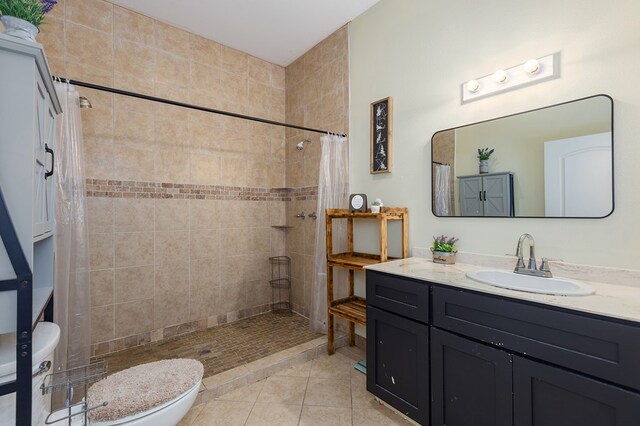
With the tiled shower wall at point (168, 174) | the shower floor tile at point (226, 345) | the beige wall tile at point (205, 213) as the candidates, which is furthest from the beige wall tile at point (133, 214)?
the shower floor tile at point (226, 345)

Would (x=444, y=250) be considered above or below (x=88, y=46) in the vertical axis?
below

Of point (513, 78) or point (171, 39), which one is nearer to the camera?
point (513, 78)

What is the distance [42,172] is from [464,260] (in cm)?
227

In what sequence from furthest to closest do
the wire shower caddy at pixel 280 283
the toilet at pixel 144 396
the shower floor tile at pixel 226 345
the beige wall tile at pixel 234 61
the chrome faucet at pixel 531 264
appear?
the wire shower caddy at pixel 280 283 → the beige wall tile at pixel 234 61 → the shower floor tile at pixel 226 345 → the chrome faucet at pixel 531 264 → the toilet at pixel 144 396

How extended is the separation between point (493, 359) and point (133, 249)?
2.72 m

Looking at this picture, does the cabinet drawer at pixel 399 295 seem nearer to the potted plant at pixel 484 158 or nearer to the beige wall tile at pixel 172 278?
the potted plant at pixel 484 158

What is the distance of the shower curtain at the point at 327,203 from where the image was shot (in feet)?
8.45

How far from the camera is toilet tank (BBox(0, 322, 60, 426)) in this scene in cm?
85

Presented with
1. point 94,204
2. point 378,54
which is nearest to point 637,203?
point 378,54

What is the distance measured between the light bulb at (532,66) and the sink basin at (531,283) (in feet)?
3.69

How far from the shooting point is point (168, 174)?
8.80 ft

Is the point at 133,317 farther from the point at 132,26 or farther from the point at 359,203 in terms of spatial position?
the point at 132,26

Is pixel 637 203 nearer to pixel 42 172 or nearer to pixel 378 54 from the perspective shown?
pixel 378 54

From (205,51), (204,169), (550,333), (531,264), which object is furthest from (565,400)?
(205,51)
